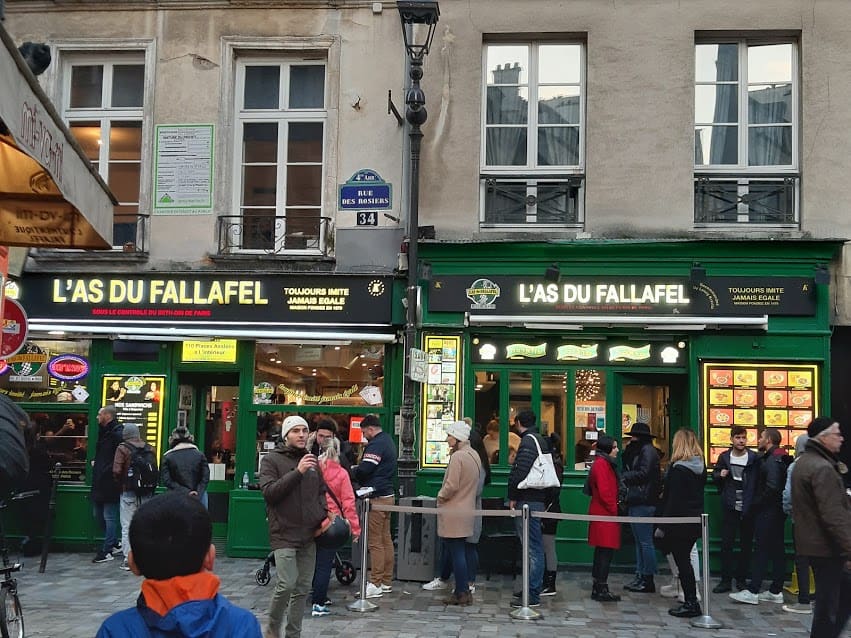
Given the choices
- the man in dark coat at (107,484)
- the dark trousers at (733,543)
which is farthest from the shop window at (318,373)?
the dark trousers at (733,543)

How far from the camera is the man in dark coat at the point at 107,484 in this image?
38.6 feet

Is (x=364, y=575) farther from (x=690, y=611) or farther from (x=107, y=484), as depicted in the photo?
(x=107, y=484)

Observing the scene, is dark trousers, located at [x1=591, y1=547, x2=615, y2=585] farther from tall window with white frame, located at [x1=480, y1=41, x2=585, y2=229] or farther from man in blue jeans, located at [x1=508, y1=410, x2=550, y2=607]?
tall window with white frame, located at [x1=480, y1=41, x2=585, y2=229]

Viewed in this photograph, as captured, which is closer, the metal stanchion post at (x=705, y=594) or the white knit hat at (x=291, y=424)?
the white knit hat at (x=291, y=424)

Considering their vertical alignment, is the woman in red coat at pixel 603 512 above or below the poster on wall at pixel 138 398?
below

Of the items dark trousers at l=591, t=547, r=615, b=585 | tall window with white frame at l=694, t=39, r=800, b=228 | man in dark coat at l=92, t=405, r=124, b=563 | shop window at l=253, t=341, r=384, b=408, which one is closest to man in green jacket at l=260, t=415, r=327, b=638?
dark trousers at l=591, t=547, r=615, b=585

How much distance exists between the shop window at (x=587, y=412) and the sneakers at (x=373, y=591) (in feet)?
10.1

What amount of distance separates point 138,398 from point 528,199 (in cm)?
550

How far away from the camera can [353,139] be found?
12438 millimetres

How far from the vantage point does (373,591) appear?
32.2 feet

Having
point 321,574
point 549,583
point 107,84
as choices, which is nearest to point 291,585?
point 321,574

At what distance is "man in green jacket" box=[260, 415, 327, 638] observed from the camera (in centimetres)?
717

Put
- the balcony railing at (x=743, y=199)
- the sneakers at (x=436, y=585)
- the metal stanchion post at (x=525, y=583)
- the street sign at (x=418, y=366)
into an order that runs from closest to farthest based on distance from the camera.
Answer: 1. the metal stanchion post at (x=525, y=583)
2. the sneakers at (x=436, y=585)
3. the street sign at (x=418, y=366)
4. the balcony railing at (x=743, y=199)

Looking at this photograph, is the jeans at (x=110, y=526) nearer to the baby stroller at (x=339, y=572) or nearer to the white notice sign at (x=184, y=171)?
the baby stroller at (x=339, y=572)
